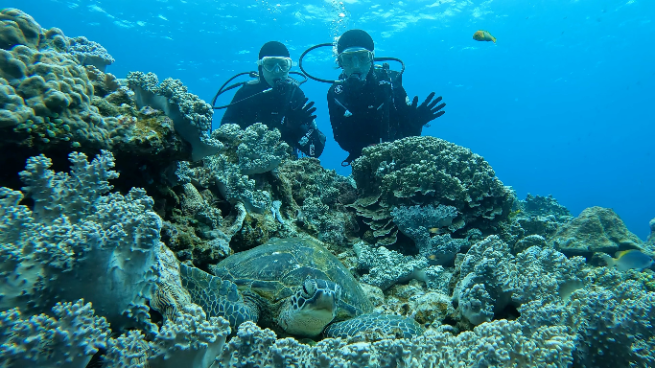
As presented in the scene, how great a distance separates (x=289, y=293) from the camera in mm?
2568

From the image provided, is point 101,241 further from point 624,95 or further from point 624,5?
point 624,95

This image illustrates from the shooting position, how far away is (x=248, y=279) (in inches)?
106

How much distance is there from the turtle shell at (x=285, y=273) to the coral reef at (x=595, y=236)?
4.52 meters

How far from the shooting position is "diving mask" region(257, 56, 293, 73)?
8.21 metres

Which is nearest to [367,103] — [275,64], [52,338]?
[275,64]

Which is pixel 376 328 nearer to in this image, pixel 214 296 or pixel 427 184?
pixel 214 296

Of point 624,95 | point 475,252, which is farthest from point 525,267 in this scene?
point 624,95

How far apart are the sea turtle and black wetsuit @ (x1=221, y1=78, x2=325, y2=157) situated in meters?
Result: 5.41

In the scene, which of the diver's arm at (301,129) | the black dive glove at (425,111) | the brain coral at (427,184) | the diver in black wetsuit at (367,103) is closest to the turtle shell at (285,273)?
the brain coral at (427,184)

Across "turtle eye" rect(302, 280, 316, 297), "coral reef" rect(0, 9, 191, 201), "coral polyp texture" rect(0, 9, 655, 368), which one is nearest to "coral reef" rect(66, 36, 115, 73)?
"coral polyp texture" rect(0, 9, 655, 368)

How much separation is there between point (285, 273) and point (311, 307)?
2.46ft

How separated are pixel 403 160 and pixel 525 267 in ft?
9.04

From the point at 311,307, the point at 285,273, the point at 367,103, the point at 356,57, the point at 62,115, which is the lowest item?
the point at 311,307

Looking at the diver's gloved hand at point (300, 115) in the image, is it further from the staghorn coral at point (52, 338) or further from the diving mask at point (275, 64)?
the staghorn coral at point (52, 338)
